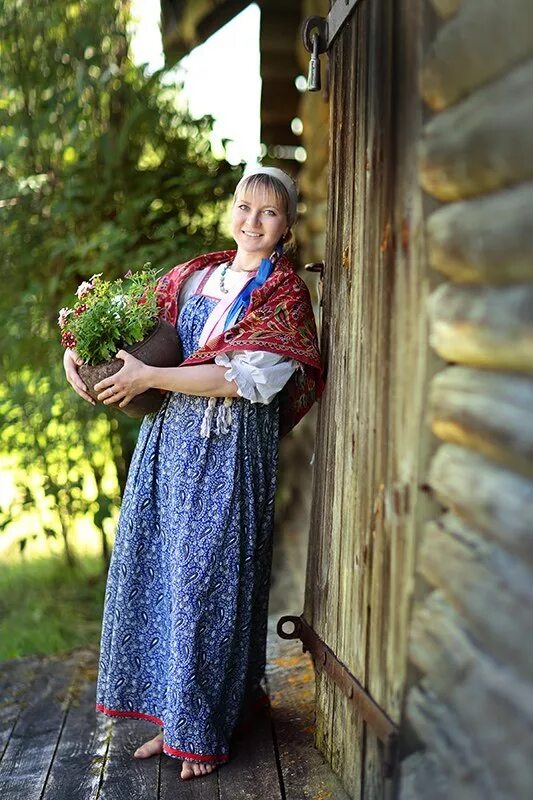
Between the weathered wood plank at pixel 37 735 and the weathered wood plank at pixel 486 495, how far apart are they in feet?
5.52

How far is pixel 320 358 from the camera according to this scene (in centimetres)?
282

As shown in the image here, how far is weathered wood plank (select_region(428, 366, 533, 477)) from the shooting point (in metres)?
1.47

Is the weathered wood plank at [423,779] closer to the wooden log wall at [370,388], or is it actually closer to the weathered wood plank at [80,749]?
the wooden log wall at [370,388]

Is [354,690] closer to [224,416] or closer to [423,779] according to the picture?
[423,779]

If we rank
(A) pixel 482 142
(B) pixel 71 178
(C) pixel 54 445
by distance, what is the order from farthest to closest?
(C) pixel 54 445, (B) pixel 71 178, (A) pixel 482 142

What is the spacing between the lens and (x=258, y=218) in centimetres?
279

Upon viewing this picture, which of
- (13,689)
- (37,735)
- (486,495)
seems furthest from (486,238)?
(13,689)

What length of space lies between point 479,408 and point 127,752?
76.0 inches

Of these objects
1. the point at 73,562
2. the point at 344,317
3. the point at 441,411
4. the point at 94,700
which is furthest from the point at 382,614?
the point at 73,562

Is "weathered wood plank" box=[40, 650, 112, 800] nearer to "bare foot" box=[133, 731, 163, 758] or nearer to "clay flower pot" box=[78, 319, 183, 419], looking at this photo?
"bare foot" box=[133, 731, 163, 758]

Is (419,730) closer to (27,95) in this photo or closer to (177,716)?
(177,716)

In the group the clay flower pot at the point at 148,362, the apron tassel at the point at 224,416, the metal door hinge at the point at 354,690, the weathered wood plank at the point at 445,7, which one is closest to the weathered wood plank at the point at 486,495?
the metal door hinge at the point at 354,690

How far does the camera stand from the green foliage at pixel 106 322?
2.71 m

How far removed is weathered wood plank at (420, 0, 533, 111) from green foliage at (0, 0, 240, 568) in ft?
9.36
